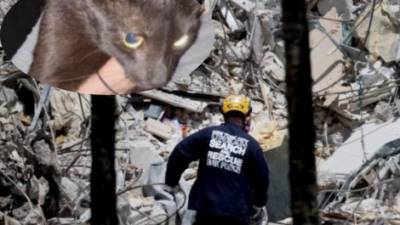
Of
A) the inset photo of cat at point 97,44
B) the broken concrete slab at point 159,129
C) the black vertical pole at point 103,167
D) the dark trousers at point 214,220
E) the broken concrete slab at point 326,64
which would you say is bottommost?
the dark trousers at point 214,220

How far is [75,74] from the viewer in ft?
23.8

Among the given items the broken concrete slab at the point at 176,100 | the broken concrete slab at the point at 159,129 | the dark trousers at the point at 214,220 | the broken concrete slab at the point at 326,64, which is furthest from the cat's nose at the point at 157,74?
the broken concrete slab at the point at 326,64

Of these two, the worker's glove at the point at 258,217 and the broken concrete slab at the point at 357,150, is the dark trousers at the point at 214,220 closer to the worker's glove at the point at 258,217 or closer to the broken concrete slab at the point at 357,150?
the worker's glove at the point at 258,217

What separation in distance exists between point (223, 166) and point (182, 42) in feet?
3.17

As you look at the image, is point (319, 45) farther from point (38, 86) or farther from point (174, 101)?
point (38, 86)

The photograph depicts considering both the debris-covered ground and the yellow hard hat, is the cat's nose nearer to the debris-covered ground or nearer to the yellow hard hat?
the yellow hard hat

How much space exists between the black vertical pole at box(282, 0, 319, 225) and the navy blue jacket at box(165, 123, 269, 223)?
83.9 inches

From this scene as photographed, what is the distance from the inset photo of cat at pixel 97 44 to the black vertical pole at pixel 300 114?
2.20m

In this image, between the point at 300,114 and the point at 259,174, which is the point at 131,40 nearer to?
the point at 259,174

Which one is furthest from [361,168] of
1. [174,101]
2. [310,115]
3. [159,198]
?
[310,115]

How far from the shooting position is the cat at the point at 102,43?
7.19m

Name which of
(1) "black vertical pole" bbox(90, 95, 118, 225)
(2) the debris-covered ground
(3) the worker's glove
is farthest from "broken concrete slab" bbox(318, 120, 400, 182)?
(1) "black vertical pole" bbox(90, 95, 118, 225)

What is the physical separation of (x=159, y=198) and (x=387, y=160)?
2.00 meters

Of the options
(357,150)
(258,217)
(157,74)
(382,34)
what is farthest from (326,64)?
(157,74)
